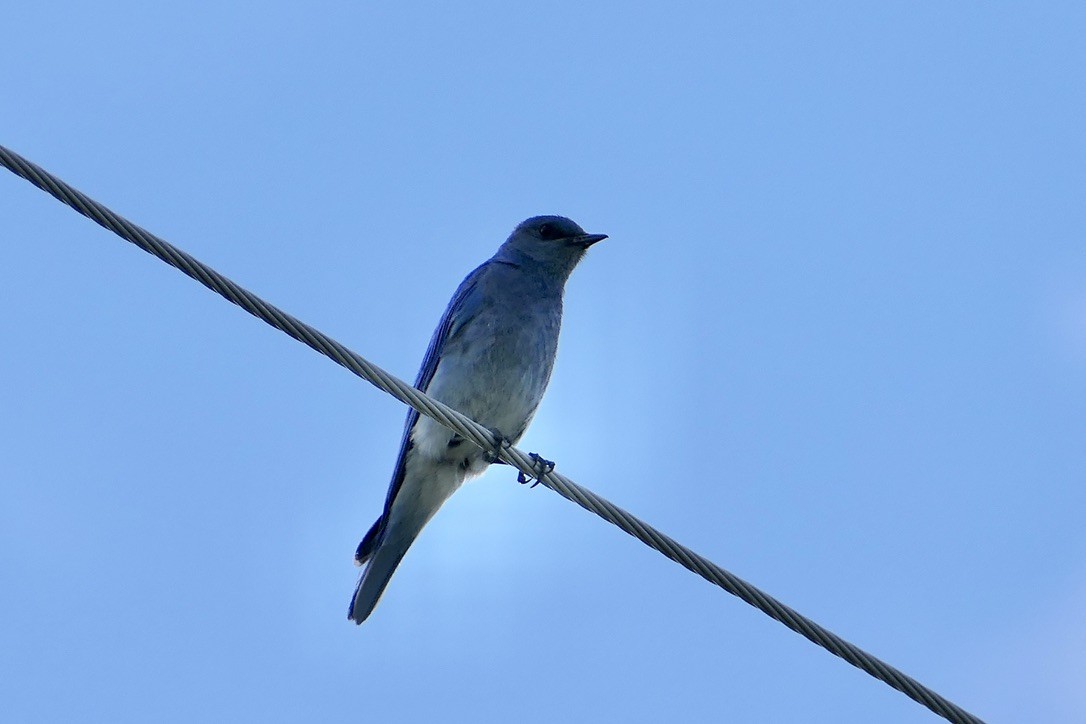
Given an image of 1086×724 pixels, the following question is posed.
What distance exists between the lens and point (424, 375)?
8953 millimetres

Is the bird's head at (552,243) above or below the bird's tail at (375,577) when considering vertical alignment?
above

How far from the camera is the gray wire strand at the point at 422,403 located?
466cm

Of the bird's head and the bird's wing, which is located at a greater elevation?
the bird's head

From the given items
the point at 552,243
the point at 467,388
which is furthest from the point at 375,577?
the point at 552,243

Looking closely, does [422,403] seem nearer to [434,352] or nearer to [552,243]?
[434,352]

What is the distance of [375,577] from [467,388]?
1376 mm

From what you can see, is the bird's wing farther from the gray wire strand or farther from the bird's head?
the gray wire strand

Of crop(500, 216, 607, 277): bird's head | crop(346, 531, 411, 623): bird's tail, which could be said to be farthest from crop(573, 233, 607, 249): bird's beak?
crop(346, 531, 411, 623): bird's tail

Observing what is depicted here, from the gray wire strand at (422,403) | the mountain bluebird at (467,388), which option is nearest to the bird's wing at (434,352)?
the mountain bluebird at (467,388)

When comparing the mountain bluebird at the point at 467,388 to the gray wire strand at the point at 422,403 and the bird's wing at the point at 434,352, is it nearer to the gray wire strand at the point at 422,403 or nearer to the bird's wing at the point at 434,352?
the bird's wing at the point at 434,352

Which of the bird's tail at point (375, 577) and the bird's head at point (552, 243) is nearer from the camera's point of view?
the bird's tail at point (375, 577)

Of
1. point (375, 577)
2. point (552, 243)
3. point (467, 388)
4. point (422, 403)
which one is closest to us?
point (422, 403)

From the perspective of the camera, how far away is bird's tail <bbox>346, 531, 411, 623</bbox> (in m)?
8.69

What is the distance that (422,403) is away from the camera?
556 cm
